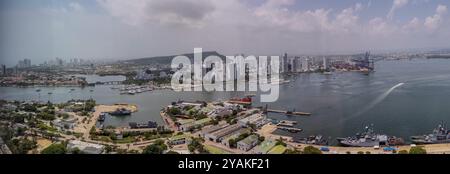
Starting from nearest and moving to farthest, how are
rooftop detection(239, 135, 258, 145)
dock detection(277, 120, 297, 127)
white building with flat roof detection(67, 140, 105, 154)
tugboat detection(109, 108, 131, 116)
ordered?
white building with flat roof detection(67, 140, 105, 154), rooftop detection(239, 135, 258, 145), dock detection(277, 120, 297, 127), tugboat detection(109, 108, 131, 116)

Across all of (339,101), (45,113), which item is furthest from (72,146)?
(339,101)

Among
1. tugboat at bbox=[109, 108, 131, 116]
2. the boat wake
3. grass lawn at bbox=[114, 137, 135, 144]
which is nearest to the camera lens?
grass lawn at bbox=[114, 137, 135, 144]

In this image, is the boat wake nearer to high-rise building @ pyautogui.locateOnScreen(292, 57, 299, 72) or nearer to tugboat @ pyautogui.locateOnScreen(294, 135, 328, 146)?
tugboat @ pyautogui.locateOnScreen(294, 135, 328, 146)

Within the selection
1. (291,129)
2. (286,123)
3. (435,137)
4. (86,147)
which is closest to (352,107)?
(286,123)

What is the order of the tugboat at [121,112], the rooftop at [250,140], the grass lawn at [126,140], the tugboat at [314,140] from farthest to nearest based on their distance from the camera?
the tugboat at [121,112] → the tugboat at [314,140] → the grass lawn at [126,140] → the rooftop at [250,140]

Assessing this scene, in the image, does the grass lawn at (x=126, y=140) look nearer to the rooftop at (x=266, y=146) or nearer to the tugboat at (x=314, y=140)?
the rooftop at (x=266, y=146)

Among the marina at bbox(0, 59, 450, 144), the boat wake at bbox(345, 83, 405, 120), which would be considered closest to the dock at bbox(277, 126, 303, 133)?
the marina at bbox(0, 59, 450, 144)

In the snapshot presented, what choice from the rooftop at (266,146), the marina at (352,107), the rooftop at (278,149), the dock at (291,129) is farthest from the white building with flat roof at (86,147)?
the dock at (291,129)

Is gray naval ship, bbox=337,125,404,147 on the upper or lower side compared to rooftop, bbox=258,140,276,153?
lower
